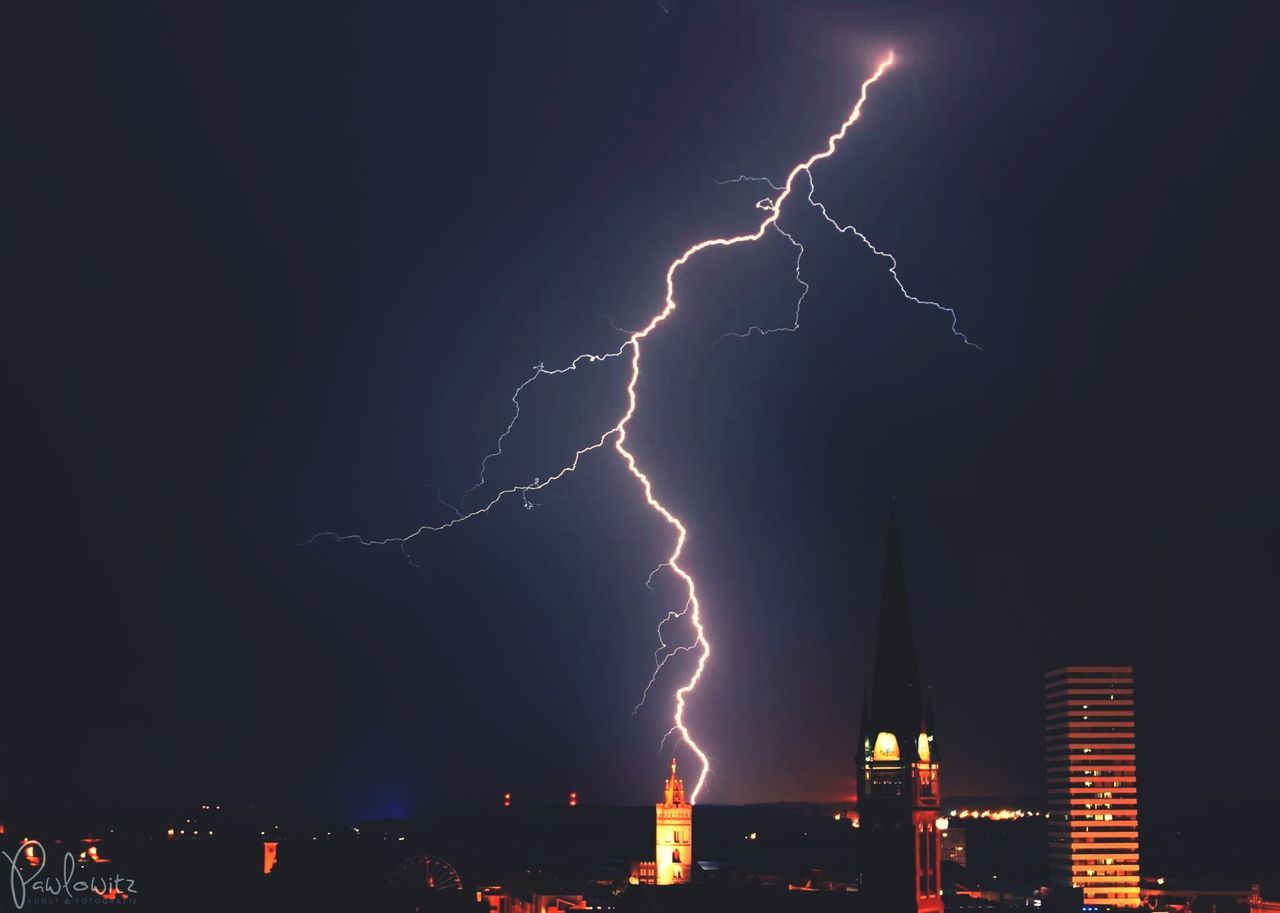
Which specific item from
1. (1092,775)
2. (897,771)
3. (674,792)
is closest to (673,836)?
(674,792)

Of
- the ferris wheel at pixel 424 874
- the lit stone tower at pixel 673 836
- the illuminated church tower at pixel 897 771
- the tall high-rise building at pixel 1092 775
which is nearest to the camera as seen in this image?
the illuminated church tower at pixel 897 771

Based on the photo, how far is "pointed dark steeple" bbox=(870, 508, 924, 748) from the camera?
2714 inches

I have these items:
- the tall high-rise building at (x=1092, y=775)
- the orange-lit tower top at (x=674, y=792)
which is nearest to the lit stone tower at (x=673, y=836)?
the orange-lit tower top at (x=674, y=792)

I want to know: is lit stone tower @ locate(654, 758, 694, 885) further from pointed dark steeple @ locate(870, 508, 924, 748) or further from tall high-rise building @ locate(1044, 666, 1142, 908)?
tall high-rise building @ locate(1044, 666, 1142, 908)

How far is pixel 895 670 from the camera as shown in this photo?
6900 centimetres

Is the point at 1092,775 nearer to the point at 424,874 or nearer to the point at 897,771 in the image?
the point at 897,771

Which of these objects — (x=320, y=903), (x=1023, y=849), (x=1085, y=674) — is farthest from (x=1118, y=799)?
(x=320, y=903)

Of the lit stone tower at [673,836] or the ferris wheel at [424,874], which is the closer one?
the ferris wheel at [424,874]

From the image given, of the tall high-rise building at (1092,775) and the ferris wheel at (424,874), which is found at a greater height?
the tall high-rise building at (1092,775)

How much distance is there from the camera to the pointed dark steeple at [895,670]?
68.9m

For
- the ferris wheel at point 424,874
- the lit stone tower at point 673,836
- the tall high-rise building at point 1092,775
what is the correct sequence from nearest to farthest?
the ferris wheel at point 424,874, the lit stone tower at point 673,836, the tall high-rise building at point 1092,775

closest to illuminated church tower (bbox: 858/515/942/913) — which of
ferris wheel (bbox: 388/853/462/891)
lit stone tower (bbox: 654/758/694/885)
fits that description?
ferris wheel (bbox: 388/853/462/891)

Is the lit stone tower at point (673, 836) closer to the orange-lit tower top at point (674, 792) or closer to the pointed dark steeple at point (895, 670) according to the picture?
the orange-lit tower top at point (674, 792)

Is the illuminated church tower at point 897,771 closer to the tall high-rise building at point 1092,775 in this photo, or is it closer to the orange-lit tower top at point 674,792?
the orange-lit tower top at point 674,792
